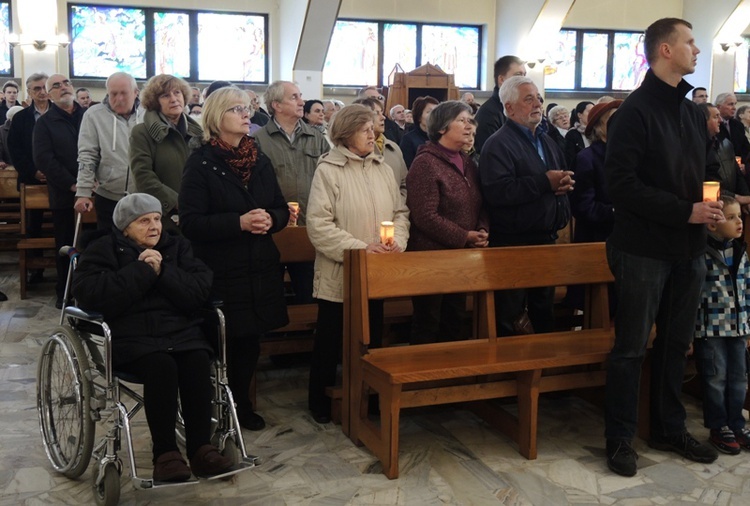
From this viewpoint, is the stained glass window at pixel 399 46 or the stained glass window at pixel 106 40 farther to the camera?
the stained glass window at pixel 399 46

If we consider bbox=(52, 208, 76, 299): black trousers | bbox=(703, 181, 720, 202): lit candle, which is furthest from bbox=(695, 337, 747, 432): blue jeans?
bbox=(52, 208, 76, 299): black trousers

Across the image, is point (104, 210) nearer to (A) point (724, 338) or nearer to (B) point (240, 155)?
(B) point (240, 155)

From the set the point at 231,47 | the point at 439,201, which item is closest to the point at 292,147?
the point at 439,201

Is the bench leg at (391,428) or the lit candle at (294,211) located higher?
the lit candle at (294,211)

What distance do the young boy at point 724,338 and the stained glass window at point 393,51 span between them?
1139 cm

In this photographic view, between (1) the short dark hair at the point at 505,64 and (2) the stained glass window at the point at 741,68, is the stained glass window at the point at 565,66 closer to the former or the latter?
(2) the stained glass window at the point at 741,68

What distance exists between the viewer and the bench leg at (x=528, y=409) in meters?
3.41

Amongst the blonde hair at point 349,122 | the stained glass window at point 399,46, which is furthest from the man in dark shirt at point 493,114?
the stained glass window at point 399,46

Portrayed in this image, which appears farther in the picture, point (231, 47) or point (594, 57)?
point (594, 57)

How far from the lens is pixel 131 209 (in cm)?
317

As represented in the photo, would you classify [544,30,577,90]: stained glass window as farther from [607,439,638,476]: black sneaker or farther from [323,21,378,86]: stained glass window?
[607,439,638,476]: black sneaker

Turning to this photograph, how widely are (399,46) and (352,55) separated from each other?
91cm

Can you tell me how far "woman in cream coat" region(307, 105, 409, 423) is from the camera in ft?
12.2

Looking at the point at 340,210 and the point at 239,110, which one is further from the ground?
the point at 239,110
